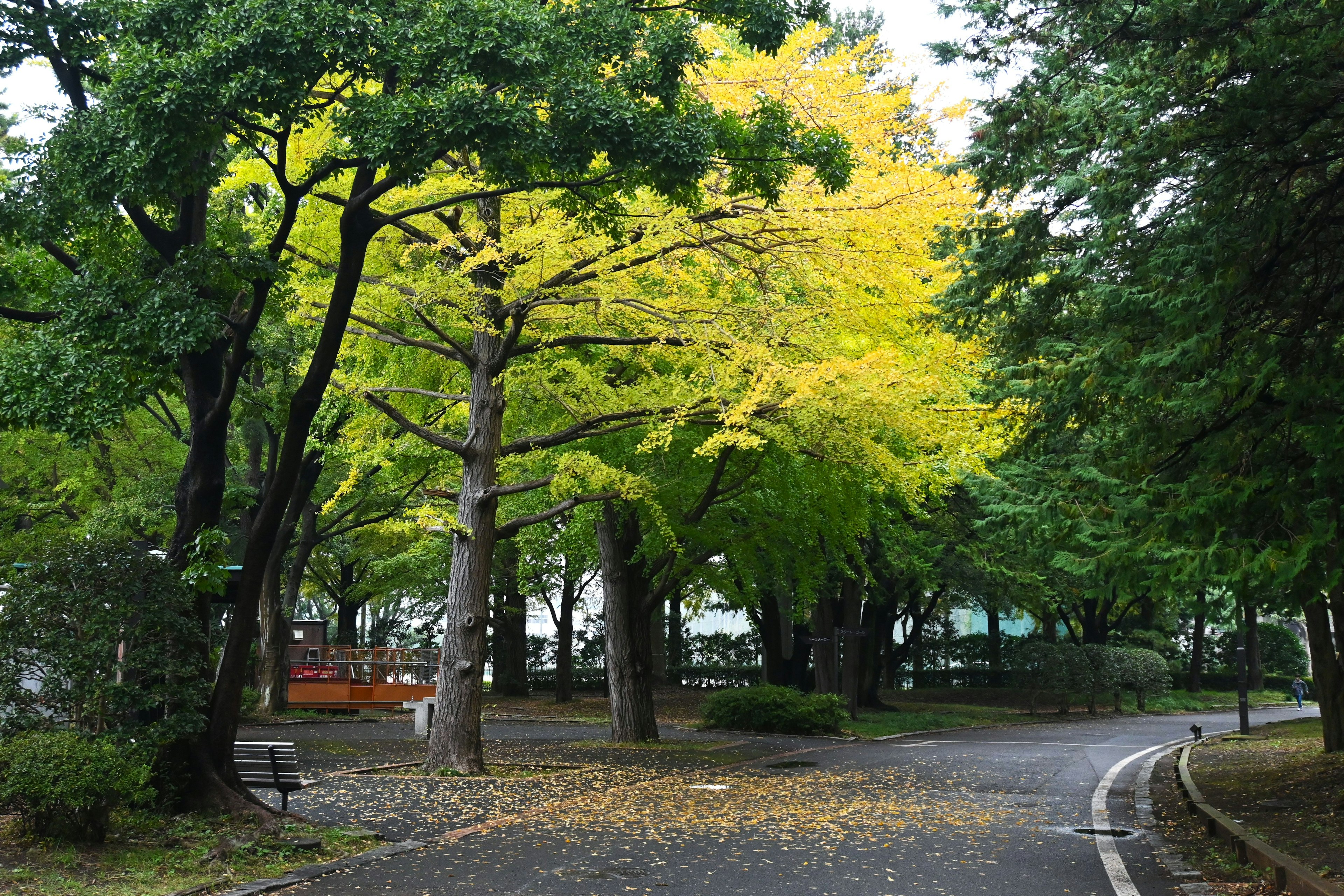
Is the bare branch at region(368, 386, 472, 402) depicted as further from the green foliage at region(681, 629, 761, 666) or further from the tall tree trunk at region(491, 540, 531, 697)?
the green foliage at region(681, 629, 761, 666)

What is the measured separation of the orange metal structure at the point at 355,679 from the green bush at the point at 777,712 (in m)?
7.77

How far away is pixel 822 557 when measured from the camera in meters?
21.5

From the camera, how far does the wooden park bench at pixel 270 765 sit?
1025 cm

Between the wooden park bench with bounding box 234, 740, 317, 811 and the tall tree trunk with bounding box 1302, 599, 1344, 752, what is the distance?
44.4 ft

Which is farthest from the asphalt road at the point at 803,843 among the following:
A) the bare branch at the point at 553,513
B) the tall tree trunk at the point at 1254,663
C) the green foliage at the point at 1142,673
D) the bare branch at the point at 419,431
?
the tall tree trunk at the point at 1254,663

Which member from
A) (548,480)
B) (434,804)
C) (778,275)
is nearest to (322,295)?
(548,480)

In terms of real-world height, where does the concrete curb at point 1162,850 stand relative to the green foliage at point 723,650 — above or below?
below

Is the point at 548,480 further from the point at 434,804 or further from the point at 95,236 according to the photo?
the point at 95,236

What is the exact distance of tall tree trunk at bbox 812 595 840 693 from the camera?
29.4 m

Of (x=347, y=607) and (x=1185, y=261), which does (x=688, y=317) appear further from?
(x=347, y=607)

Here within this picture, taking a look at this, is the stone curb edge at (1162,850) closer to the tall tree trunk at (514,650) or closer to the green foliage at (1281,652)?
the tall tree trunk at (514,650)

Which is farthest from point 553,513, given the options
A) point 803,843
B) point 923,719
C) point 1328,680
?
point 923,719

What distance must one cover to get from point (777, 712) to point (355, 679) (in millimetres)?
11707

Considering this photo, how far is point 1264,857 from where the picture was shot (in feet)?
28.0
